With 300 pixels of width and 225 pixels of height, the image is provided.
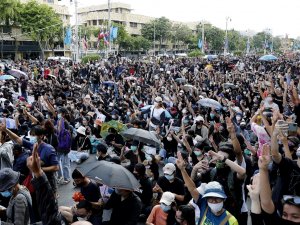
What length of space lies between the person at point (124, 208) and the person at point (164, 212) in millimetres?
347

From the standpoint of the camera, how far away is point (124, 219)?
405 cm

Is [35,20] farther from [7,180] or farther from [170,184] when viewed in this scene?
[7,180]

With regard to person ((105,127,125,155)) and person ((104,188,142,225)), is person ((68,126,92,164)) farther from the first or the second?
person ((104,188,142,225))

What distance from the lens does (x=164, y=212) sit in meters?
4.42

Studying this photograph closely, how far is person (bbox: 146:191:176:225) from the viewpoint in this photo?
4367 mm

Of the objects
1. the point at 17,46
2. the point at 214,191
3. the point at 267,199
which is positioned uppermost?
the point at 17,46

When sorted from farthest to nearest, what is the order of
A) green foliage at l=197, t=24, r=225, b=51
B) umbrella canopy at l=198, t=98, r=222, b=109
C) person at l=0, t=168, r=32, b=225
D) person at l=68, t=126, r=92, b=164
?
green foliage at l=197, t=24, r=225, b=51
umbrella canopy at l=198, t=98, r=222, b=109
person at l=68, t=126, r=92, b=164
person at l=0, t=168, r=32, b=225

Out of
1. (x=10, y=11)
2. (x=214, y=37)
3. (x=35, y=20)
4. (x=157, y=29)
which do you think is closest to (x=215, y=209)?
(x=10, y=11)

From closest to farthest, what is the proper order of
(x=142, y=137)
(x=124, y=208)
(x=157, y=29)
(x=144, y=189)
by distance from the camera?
(x=124, y=208) < (x=144, y=189) < (x=142, y=137) < (x=157, y=29)

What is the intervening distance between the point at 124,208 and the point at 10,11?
150 feet

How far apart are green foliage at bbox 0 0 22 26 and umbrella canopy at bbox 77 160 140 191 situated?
43940mm

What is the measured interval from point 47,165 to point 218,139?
360 cm

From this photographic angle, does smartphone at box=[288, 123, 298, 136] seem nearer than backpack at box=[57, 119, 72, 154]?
Yes

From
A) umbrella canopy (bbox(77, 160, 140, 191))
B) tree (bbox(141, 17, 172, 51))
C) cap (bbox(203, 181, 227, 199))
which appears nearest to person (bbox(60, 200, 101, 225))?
umbrella canopy (bbox(77, 160, 140, 191))
